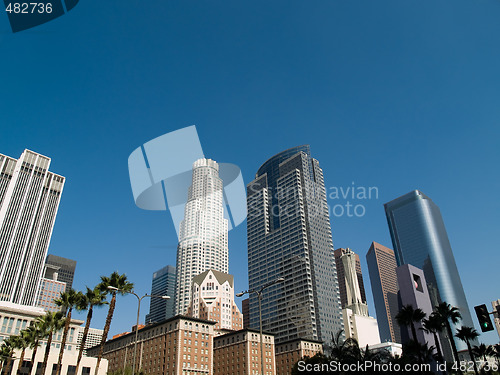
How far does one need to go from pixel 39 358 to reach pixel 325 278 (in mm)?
139264

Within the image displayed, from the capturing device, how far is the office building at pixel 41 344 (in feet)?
243

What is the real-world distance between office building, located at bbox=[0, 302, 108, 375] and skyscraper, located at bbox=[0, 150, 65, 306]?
48.7 meters

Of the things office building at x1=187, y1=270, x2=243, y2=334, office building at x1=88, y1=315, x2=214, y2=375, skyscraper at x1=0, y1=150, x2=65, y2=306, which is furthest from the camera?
office building at x1=187, y1=270, x2=243, y2=334

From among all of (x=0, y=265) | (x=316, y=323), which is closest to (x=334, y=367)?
Answer: (x=316, y=323)

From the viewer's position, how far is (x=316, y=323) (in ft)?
568

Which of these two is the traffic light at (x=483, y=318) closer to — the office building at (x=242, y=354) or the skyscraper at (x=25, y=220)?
the office building at (x=242, y=354)

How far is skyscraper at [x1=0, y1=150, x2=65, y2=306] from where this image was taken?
164750 mm

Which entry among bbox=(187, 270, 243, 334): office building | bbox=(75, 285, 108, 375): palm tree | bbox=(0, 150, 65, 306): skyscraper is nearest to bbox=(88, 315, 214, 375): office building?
bbox=(75, 285, 108, 375): palm tree

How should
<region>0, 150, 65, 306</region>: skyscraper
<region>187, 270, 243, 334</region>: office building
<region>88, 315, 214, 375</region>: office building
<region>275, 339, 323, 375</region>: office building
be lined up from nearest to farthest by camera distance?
<region>88, 315, 214, 375</region>: office building
<region>275, 339, 323, 375</region>: office building
<region>0, 150, 65, 306</region>: skyscraper
<region>187, 270, 243, 334</region>: office building

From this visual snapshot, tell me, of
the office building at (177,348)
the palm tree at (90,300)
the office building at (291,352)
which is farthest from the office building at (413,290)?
the palm tree at (90,300)

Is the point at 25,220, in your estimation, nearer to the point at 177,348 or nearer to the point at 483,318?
the point at 177,348

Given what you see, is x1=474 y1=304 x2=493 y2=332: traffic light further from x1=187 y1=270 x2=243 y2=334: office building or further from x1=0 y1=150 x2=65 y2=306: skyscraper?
x1=0 y1=150 x2=65 y2=306: skyscraper

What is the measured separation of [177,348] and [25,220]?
120 m

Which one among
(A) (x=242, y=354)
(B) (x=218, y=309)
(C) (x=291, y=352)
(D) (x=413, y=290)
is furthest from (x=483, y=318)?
(B) (x=218, y=309)
